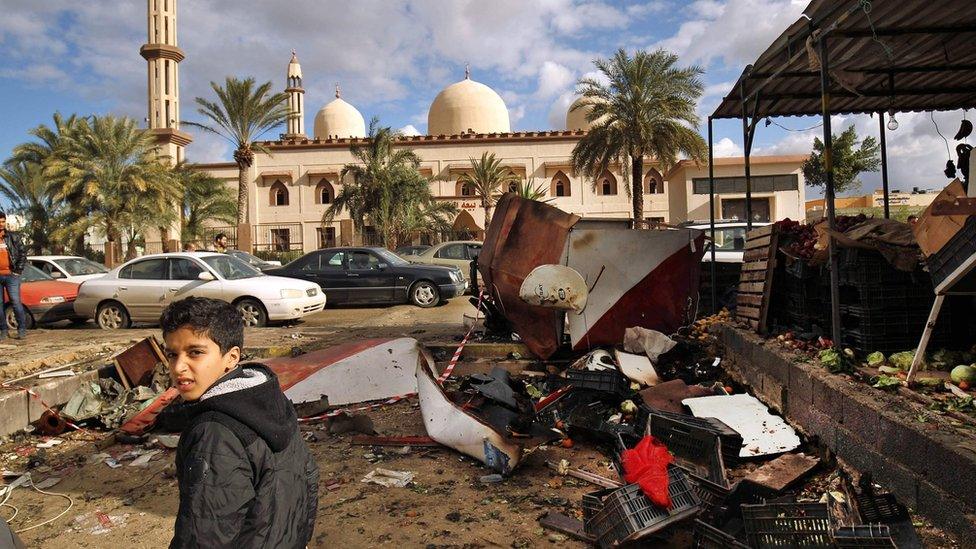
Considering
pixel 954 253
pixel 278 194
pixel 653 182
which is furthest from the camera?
pixel 278 194

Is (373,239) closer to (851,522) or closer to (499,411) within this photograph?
(499,411)

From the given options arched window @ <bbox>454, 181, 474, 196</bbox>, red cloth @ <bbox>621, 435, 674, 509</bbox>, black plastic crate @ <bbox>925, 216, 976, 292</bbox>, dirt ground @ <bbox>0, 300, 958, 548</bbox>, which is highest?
arched window @ <bbox>454, 181, 474, 196</bbox>

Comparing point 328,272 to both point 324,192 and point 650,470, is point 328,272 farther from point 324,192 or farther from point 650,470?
point 324,192

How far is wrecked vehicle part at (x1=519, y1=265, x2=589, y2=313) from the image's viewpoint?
6562 millimetres

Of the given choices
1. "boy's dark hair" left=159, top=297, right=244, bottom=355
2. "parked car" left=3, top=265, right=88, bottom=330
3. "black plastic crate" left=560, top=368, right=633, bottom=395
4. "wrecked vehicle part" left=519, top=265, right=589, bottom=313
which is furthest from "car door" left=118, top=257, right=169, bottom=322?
"boy's dark hair" left=159, top=297, right=244, bottom=355

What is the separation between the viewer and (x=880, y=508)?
2957 mm

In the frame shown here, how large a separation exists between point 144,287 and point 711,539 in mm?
10845

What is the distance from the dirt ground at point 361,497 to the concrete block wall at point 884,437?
7.4 inches

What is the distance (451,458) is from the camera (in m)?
4.52

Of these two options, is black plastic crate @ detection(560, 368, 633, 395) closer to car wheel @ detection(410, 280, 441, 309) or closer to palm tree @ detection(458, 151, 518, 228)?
car wheel @ detection(410, 280, 441, 309)

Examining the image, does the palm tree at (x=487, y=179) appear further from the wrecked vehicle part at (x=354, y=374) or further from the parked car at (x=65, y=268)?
the wrecked vehicle part at (x=354, y=374)

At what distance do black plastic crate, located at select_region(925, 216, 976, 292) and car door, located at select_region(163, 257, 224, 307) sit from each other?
9.83 m

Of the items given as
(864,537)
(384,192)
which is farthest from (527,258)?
(384,192)

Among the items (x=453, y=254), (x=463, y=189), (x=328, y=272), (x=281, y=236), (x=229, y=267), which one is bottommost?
(x=328, y=272)
